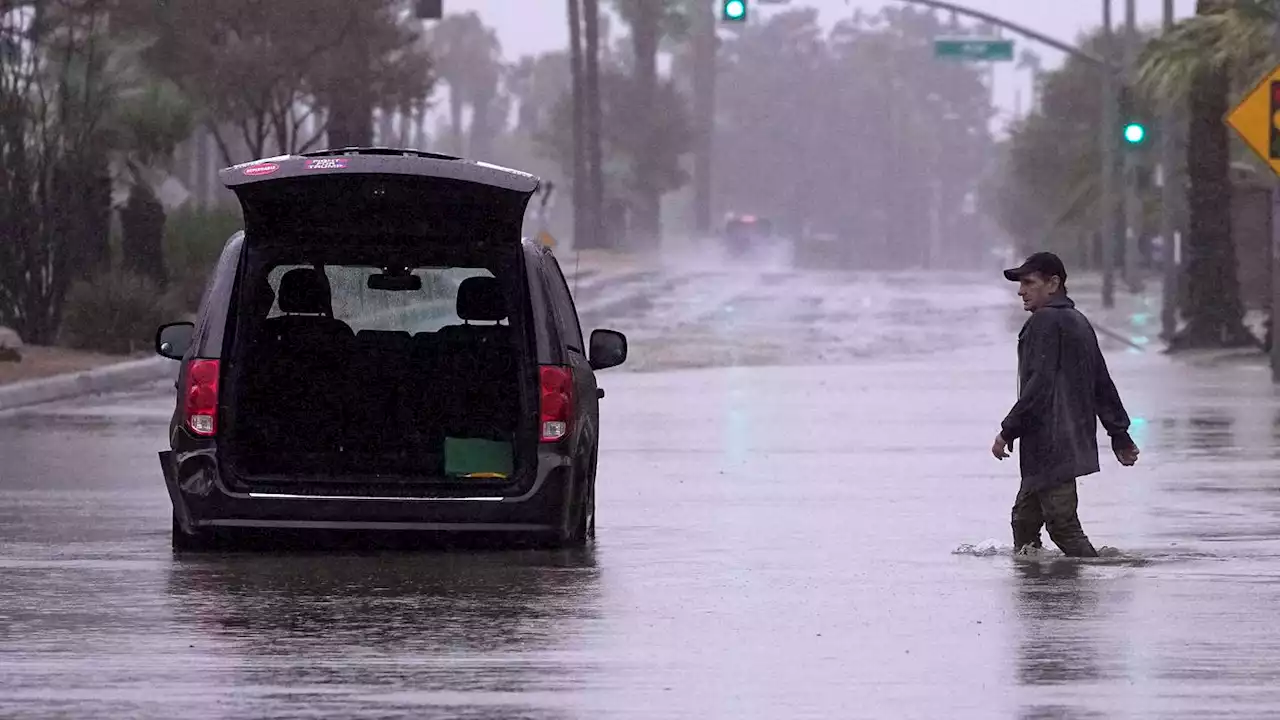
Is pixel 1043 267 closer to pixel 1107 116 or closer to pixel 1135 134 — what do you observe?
pixel 1135 134

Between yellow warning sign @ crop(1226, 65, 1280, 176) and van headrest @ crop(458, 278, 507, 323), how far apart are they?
16657 millimetres

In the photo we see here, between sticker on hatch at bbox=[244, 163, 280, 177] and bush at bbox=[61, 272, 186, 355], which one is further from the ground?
sticker on hatch at bbox=[244, 163, 280, 177]

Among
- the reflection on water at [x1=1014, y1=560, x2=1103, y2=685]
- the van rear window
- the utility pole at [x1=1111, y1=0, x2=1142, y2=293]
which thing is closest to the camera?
the reflection on water at [x1=1014, y1=560, x2=1103, y2=685]

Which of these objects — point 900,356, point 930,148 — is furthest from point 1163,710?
point 930,148

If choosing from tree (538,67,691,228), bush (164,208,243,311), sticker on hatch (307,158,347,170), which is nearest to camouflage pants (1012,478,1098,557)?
sticker on hatch (307,158,347,170)

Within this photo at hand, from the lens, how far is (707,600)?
1205 centimetres

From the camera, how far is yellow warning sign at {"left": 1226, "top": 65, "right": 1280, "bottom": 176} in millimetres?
28984

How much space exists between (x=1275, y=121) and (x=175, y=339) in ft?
57.3

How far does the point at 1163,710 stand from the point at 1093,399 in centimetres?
491

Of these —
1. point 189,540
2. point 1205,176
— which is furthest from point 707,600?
point 1205,176

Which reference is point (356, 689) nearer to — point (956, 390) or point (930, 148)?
point (956, 390)

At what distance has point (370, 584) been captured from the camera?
40.8ft

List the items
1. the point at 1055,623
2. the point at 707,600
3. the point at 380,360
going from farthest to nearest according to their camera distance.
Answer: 1. the point at 380,360
2. the point at 707,600
3. the point at 1055,623

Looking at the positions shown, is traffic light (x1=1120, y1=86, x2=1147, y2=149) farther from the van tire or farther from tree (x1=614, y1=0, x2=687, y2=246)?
tree (x1=614, y1=0, x2=687, y2=246)
